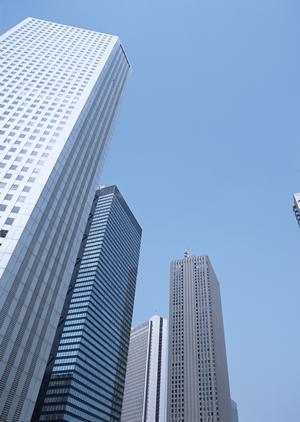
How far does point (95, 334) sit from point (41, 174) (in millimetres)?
105034

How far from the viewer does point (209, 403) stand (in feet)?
641

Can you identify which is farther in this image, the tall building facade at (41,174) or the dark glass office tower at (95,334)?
the dark glass office tower at (95,334)

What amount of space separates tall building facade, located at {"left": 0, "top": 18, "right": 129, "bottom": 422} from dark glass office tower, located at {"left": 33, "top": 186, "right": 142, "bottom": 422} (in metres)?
40.6

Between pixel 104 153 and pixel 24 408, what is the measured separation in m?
65.9

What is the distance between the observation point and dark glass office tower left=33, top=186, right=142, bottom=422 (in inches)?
5290

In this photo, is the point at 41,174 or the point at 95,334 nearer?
the point at 41,174

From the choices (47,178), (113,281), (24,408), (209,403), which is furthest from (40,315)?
(209,403)

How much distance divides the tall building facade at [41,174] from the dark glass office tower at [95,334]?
40.6m

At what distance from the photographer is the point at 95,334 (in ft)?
508

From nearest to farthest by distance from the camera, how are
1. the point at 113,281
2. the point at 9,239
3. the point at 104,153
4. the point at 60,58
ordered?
the point at 9,239, the point at 104,153, the point at 60,58, the point at 113,281

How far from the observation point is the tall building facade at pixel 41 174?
173 ft

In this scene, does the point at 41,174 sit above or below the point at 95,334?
below

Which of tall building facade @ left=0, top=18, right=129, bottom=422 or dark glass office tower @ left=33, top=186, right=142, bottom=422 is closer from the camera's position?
tall building facade @ left=0, top=18, right=129, bottom=422

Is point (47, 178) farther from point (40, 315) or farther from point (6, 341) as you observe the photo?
point (6, 341)
